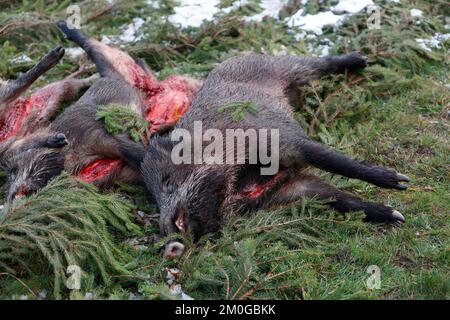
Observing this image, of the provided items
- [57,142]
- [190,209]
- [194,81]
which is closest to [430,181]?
[190,209]

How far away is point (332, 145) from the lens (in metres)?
5.82

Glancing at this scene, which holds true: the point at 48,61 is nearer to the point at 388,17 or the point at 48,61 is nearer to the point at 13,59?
the point at 13,59

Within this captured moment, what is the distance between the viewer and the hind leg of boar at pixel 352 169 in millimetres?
4918

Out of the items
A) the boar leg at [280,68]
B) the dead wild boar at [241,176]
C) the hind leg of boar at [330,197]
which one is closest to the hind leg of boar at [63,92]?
the boar leg at [280,68]

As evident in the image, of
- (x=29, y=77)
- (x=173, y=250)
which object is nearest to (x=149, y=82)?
(x=29, y=77)

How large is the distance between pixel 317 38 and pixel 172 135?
10.3ft

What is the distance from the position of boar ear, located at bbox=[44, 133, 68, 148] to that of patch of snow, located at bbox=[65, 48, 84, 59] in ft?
7.75

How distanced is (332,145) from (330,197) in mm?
950

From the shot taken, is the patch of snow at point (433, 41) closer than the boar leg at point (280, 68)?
No

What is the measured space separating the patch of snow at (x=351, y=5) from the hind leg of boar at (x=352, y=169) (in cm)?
331

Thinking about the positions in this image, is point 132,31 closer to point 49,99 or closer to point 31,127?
point 49,99

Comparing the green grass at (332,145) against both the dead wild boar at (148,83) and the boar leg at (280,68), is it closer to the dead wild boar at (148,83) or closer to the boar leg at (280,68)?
the boar leg at (280,68)

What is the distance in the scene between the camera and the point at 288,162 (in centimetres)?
509
